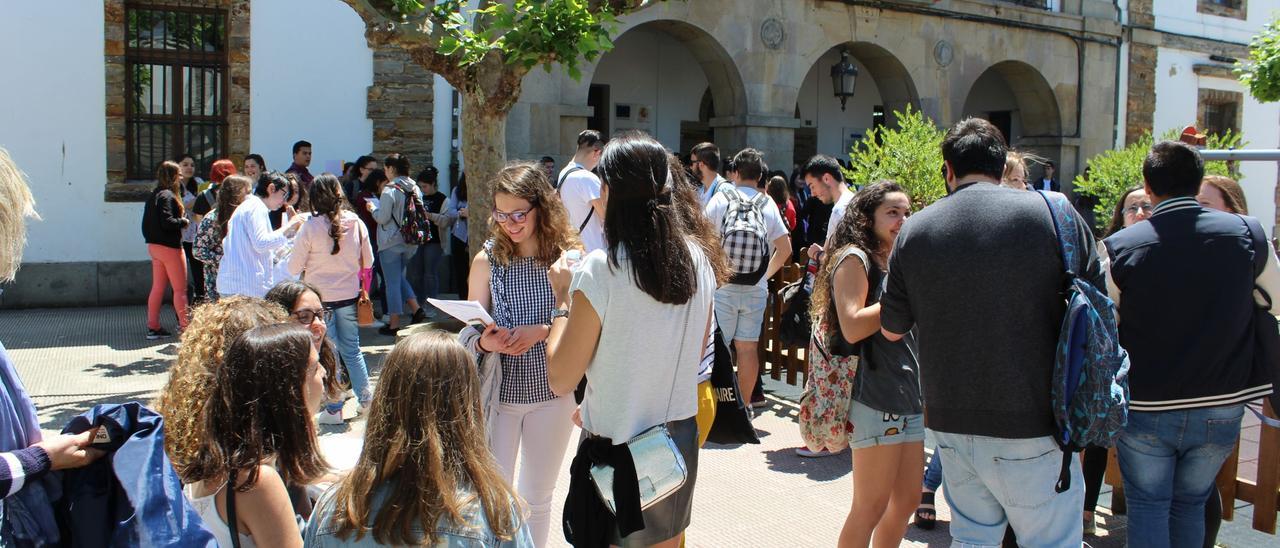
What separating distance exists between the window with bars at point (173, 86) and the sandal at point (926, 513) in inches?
387

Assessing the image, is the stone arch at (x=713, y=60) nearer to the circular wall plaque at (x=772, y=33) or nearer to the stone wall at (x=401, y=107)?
the circular wall plaque at (x=772, y=33)

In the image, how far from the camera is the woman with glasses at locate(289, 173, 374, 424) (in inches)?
254

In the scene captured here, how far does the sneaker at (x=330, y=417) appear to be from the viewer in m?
6.61

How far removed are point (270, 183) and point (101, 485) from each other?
216 inches

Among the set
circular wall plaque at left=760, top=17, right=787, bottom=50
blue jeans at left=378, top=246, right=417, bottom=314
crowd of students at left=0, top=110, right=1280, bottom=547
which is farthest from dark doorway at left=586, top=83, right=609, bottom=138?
crowd of students at left=0, top=110, right=1280, bottom=547

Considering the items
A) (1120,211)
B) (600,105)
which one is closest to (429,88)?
(600,105)

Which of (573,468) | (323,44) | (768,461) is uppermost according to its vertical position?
(323,44)

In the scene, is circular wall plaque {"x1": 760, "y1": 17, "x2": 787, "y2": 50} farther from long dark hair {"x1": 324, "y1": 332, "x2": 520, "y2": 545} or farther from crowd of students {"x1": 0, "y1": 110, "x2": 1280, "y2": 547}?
long dark hair {"x1": 324, "y1": 332, "x2": 520, "y2": 545}

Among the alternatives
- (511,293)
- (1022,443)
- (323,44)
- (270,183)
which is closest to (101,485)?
(511,293)

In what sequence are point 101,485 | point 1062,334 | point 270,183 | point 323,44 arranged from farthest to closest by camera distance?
point 323,44
point 270,183
point 1062,334
point 101,485

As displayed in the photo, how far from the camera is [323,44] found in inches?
478

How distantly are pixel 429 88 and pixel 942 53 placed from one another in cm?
859

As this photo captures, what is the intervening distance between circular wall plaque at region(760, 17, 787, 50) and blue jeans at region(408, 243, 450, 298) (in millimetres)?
6232

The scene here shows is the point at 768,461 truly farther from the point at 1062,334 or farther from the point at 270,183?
the point at 270,183
